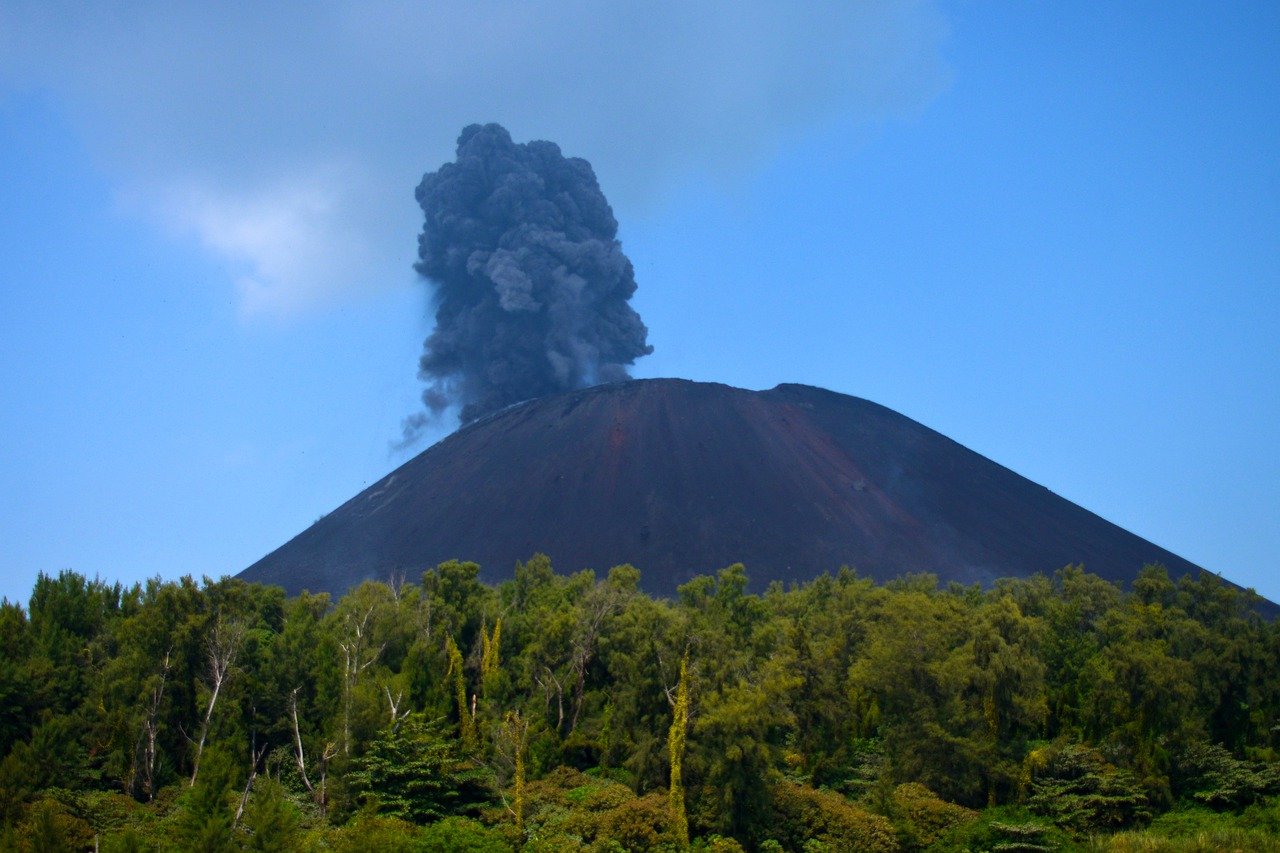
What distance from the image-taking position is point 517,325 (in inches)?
5566

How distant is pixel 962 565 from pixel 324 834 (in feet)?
222

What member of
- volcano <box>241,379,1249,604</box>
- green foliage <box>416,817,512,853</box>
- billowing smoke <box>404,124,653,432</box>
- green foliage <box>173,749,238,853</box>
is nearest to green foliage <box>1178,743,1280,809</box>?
green foliage <box>416,817,512,853</box>

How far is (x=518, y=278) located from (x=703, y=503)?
152ft

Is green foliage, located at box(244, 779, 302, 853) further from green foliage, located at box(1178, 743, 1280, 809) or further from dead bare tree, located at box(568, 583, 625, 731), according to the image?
green foliage, located at box(1178, 743, 1280, 809)

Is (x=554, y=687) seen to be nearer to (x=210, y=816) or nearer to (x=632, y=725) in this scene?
(x=632, y=725)

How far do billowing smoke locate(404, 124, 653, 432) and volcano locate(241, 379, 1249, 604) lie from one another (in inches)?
556

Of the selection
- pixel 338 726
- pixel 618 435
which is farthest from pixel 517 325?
pixel 338 726

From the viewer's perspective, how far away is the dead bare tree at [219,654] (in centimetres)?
4009

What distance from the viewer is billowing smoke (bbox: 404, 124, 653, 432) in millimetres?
140750

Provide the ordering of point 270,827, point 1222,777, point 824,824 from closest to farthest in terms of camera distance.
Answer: point 270,827, point 824,824, point 1222,777

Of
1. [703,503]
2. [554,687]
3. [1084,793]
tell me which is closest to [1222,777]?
[1084,793]

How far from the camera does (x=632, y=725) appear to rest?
39344 mm

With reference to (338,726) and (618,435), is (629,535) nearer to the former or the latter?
(618,435)

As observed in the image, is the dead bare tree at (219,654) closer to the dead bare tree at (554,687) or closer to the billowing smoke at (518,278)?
the dead bare tree at (554,687)
